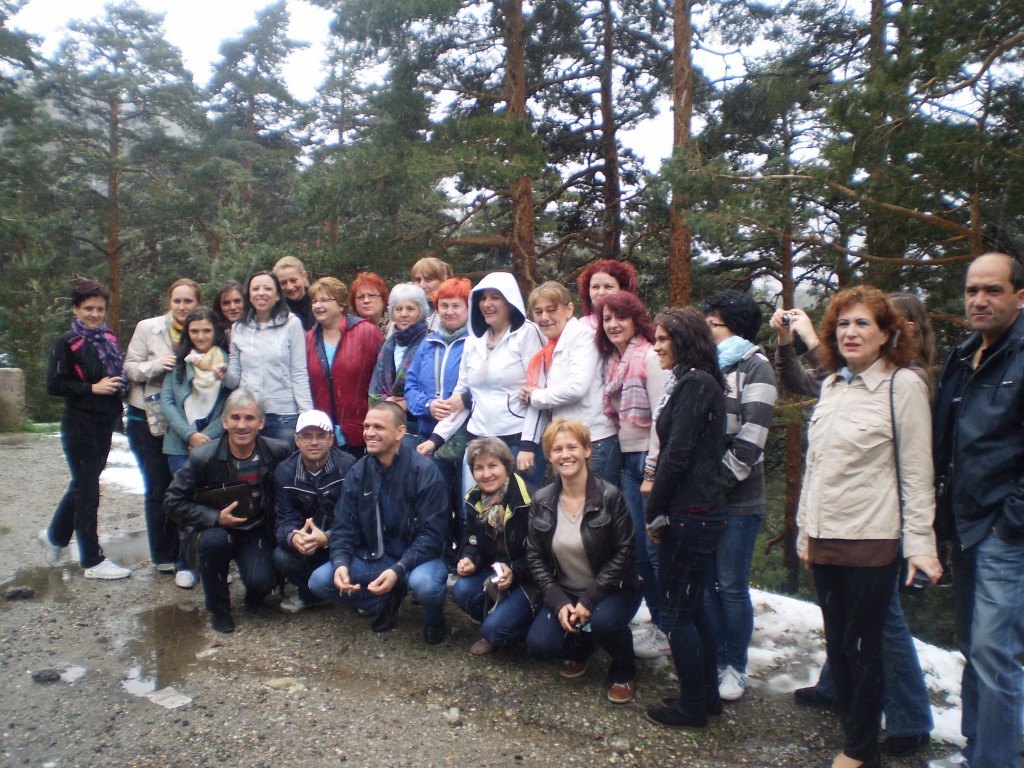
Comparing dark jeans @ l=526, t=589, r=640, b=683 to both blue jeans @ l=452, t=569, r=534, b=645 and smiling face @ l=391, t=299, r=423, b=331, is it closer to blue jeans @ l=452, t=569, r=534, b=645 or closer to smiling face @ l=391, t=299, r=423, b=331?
blue jeans @ l=452, t=569, r=534, b=645

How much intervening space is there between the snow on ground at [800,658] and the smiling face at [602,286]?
79.8 inches

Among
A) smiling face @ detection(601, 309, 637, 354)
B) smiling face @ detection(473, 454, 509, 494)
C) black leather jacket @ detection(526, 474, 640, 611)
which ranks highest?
smiling face @ detection(601, 309, 637, 354)

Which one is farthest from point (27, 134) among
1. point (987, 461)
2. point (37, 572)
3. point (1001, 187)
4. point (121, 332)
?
point (987, 461)

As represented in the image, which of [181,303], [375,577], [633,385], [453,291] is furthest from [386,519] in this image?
[181,303]

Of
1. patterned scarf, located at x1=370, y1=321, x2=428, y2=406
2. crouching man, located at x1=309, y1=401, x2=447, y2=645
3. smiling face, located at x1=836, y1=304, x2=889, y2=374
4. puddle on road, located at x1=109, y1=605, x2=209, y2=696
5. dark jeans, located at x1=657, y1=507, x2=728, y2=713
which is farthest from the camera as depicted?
patterned scarf, located at x1=370, y1=321, x2=428, y2=406

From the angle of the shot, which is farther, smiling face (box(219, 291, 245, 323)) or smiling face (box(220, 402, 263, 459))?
smiling face (box(219, 291, 245, 323))

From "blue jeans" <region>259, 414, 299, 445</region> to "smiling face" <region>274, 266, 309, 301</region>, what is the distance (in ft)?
2.83

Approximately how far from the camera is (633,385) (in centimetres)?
363

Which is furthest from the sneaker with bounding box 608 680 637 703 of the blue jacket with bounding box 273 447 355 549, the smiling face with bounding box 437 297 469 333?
the smiling face with bounding box 437 297 469 333

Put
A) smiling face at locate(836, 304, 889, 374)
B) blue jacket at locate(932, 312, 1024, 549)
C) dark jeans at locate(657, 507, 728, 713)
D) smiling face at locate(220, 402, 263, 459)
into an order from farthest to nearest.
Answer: smiling face at locate(220, 402, 263, 459) → dark jeans at locate(657, 507, 728, 713) → smiling face at locate(836, 304, 889, 374) → blue jacket at locate(932, 312, 1024, 549)

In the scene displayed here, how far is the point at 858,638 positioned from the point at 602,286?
219 centimetres

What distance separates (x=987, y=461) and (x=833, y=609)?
751mm

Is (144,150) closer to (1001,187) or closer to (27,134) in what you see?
(27,134)

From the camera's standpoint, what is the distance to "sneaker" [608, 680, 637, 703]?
3.29 meters
